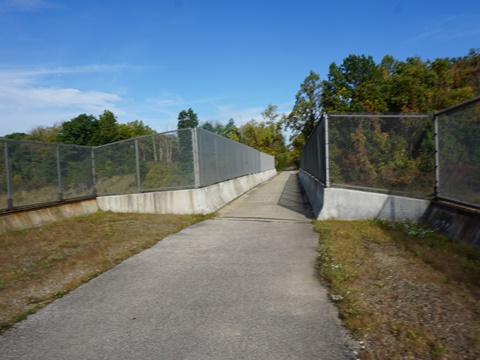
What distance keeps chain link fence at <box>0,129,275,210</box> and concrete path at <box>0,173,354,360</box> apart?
15.5ft

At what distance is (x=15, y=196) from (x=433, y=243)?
9605mm

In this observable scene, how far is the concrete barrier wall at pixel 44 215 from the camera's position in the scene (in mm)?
8289

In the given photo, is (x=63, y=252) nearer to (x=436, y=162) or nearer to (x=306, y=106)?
(x=436, y=162)

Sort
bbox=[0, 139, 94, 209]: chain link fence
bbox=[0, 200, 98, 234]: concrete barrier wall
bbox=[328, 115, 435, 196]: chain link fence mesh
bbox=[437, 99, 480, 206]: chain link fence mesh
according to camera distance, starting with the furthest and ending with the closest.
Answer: bbox=[0, 139, 94, 209]: chain link fence
bbox=[0, 200, 98, 234]: concrete barrier wall
bbox=[328, 115, 435, 196]: chain link fence mesh
bbox=[437, 99, 480, 206]: chain link fence mesh

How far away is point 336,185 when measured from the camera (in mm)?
8930

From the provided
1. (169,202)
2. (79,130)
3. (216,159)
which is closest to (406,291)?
(169,202)

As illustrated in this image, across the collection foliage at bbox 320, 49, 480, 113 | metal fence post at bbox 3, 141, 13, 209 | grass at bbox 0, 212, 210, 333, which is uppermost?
foliage at bbox 320, 49, 480, 113

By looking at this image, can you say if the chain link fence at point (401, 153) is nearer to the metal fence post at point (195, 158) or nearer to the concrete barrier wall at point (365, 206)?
the concrete barrier wall at point (365, 206)

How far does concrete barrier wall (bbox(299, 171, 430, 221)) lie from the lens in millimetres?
7703

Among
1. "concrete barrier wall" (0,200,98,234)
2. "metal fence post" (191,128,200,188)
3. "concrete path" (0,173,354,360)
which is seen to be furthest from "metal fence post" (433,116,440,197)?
"concrete barrier wall" (0,200,98,234)

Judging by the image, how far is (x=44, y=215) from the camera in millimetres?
9508

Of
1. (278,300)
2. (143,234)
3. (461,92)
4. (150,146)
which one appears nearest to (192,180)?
(150,146)

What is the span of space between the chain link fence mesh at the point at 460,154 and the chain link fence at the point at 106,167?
655 centimetres

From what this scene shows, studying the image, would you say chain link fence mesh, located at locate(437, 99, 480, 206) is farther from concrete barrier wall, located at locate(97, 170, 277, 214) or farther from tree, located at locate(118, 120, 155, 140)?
tree, located at locate(118, 120, 155, 140)
